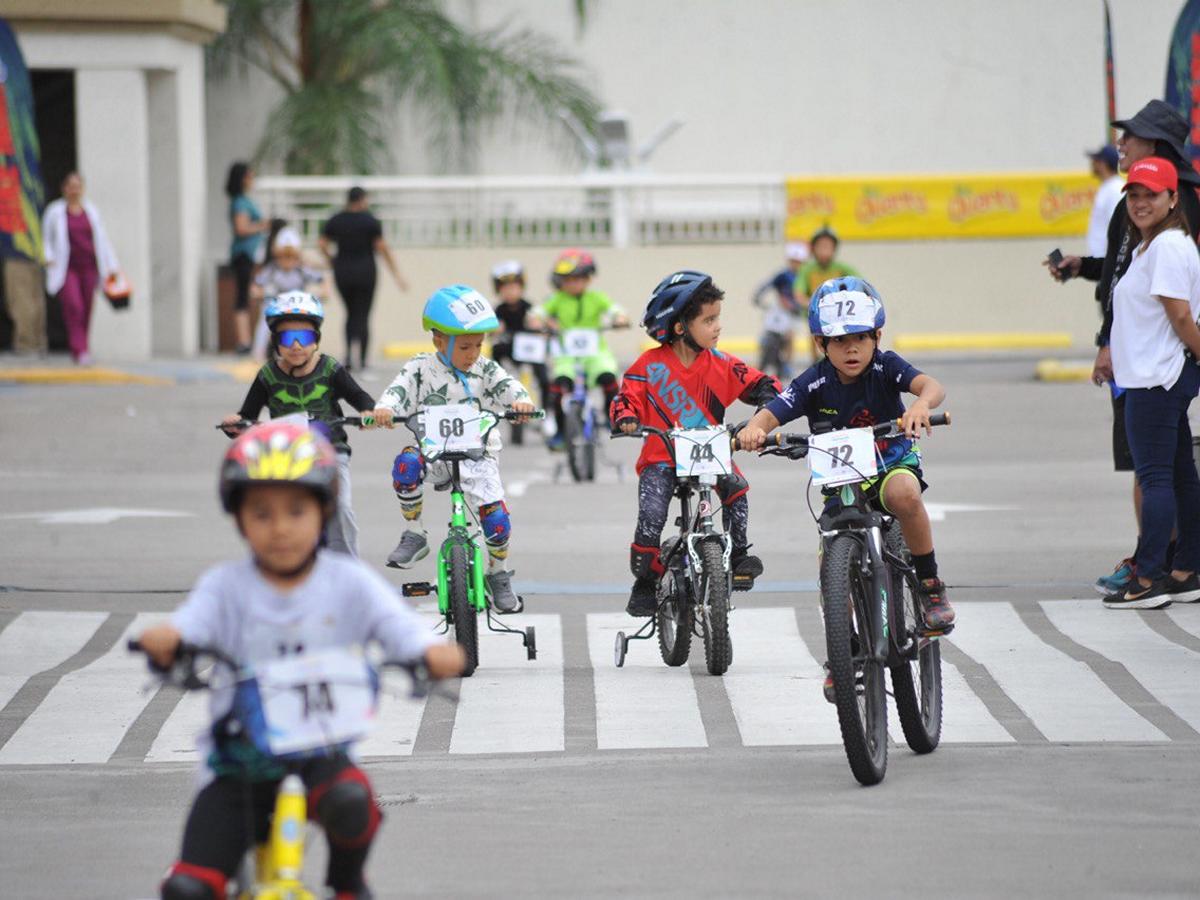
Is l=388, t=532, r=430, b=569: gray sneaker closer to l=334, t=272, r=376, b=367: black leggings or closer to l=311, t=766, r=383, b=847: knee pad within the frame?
l=311, t=766, r=383, b=847: knee pad

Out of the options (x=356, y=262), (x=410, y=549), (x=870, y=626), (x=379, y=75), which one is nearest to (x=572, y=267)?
(x=410, y=549)

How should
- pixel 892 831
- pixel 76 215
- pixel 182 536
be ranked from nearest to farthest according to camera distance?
pixel 892 831, pixel 182 536, pixel 76 215

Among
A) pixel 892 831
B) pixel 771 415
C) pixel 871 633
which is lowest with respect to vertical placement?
pixel 892 831

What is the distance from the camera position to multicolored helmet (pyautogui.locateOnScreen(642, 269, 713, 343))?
1025 cm

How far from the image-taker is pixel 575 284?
17.9 m

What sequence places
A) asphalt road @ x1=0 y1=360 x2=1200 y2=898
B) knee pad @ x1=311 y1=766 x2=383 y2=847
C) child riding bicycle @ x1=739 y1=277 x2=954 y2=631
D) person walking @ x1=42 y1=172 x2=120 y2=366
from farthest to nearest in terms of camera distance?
person walking @ x1=42 y1=172 x2=120 y2=366 → child riding bicycle @ x1=739 y1=277 x2=954 y2=631 → asphalt road @ x1=0 y1=360 x2=1200 y2=898 → knee pad @ x1=311 y1=766 x2=383 y2=847

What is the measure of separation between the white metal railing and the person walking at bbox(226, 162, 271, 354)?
2.36 m

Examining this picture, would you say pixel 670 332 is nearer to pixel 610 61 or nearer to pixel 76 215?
pixel 76 215

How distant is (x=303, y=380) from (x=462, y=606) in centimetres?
147

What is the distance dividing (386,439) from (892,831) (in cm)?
1440

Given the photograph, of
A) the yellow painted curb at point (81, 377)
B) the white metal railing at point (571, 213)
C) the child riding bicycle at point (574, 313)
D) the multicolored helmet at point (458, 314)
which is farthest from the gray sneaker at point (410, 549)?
the white metal railing at point (571, 213)

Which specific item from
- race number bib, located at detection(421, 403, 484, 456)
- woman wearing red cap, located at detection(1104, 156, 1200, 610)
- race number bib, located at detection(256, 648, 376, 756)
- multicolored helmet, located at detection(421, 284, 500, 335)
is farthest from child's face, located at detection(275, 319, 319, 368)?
race number bib, located at detection(256, 648, 376, 756)

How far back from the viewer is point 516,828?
7219 mm

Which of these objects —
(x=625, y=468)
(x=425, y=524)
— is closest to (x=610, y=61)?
(x=625, y=468)
